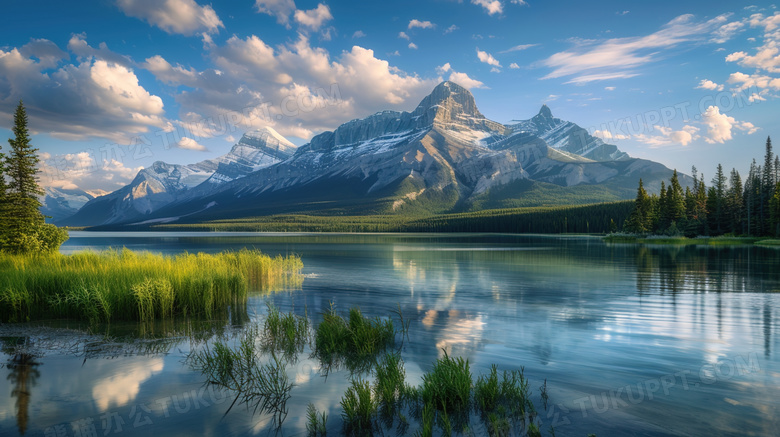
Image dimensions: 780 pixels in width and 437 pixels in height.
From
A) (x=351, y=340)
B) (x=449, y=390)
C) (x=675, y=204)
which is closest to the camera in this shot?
(x=449, y=390)

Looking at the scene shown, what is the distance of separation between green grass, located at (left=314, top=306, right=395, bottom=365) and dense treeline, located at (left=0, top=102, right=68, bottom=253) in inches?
1344

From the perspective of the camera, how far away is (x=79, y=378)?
1221 centimetres

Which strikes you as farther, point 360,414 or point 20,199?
point 20,199

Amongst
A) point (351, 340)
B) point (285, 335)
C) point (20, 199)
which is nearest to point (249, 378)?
point (351, 340)

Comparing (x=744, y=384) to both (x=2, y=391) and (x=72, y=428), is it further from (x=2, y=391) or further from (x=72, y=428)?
(x=2, y=391)

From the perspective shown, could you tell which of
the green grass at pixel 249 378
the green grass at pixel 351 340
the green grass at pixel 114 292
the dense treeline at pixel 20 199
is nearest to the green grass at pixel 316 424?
the green grass at pixel 249 378

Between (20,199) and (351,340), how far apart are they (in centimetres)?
3729

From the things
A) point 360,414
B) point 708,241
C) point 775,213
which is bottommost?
point 708,241

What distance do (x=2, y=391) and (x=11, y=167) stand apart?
35.4 m

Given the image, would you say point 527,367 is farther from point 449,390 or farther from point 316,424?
point 316,424

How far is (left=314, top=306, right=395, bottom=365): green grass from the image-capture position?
14.9 m

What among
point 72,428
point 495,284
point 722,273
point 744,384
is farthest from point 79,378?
point 722,273

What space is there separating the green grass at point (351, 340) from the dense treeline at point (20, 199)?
3414 cm

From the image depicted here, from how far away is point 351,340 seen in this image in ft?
51.8
